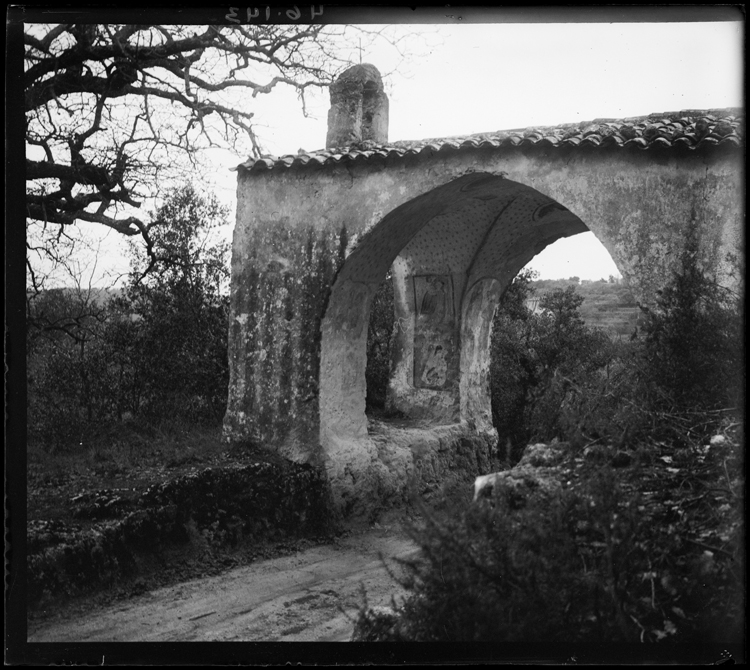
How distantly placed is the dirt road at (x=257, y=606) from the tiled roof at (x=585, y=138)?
4083 mm

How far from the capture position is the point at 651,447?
17.3ft

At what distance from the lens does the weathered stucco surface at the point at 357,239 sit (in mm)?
6777

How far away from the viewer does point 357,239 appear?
8195 millimetres

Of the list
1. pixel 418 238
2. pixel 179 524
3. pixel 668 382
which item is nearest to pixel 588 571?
pixel 668 382

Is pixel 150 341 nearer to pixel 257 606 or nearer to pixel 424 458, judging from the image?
pixel 424 458

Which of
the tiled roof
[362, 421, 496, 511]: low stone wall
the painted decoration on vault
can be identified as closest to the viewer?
the tiled roof

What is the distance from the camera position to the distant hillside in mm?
17719

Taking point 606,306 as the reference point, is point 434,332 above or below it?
below

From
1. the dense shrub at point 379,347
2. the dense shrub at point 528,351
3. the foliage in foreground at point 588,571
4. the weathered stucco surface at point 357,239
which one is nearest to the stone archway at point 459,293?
the weathered stucco surface at point 357,239

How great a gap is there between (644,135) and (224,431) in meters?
5.33

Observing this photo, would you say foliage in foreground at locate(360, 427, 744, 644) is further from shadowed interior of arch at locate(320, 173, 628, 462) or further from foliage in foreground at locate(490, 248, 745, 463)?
shadowed interior of arch at locate(320, 173, 628, 462)

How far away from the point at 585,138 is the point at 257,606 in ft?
16.9

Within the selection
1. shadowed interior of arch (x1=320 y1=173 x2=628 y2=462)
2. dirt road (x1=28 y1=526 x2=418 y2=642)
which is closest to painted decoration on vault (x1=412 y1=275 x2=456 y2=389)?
shadowed interior of arch (x1=320 y1=173 x2=628 y2=462)

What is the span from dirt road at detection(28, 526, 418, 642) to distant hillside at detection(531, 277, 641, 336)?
35.4 ft
